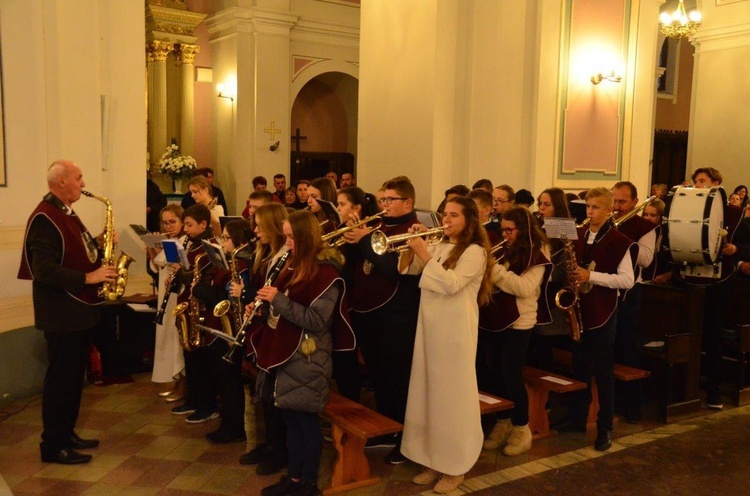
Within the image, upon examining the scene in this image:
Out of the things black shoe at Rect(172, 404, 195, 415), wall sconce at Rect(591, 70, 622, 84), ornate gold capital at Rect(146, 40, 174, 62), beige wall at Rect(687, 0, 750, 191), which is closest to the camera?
black shoe at Rect(172, 404, 195, 415)

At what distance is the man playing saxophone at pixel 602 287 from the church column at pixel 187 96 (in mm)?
10400

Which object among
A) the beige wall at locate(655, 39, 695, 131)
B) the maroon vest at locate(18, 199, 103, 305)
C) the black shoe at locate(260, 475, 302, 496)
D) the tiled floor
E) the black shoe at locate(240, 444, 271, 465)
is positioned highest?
the beige wall at locate(655, 39, 695, 131)

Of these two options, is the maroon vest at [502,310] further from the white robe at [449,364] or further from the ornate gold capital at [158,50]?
the ornate gold capital at [158,50]

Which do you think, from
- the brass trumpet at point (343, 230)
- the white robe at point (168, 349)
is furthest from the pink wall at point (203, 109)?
the brass trumpet at point (343, 230)

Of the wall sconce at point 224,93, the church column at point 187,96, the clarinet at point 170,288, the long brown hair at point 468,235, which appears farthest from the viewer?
the church column at point 187,96

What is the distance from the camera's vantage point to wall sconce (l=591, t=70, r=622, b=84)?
923 centimetres

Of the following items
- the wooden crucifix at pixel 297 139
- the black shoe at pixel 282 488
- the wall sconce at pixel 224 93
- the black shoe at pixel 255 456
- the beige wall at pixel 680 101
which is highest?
the beige wall at pixel 680 101

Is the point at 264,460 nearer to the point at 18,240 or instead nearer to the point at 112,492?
the point at 112,492

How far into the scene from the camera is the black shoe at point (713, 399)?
648 centimetres

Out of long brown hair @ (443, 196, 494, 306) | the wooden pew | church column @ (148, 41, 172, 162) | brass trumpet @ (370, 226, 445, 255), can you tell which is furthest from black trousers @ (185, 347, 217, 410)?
church column @ (148, 41, 172, 162)

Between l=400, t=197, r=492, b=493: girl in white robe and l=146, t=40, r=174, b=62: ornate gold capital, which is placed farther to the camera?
l=146, t=40, r=174, b=62: ornate gold capital

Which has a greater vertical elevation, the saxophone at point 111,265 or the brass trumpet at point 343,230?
Answer: the brass trumpet at point 343,230

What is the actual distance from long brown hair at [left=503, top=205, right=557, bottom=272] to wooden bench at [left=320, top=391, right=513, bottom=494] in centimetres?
138

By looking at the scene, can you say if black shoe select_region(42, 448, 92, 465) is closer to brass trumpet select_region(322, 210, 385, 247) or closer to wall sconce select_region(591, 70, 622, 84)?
brass trumpet select_region(322, 210, 385, 247)
